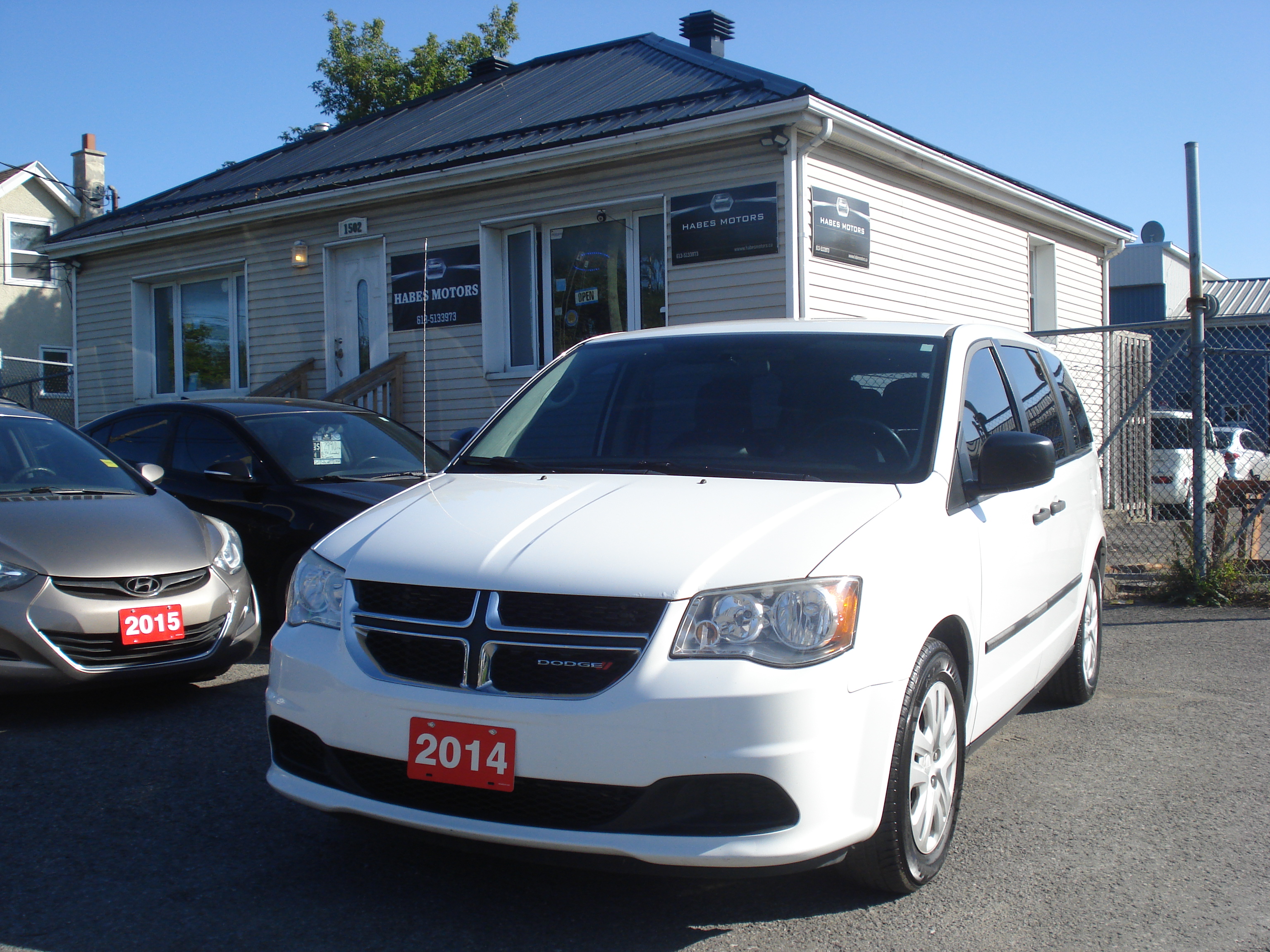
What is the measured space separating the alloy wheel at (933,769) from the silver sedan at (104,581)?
3.50m

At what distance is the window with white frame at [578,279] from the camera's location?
11383 mm

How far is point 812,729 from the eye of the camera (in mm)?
2648

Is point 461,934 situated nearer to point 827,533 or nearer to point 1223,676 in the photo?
point 827,533

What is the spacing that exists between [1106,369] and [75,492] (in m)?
11.3

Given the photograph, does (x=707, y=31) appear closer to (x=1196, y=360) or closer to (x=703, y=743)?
(x=1196, y=360)

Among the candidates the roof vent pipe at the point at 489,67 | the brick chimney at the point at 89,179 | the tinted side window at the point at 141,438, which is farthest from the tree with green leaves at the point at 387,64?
the tinted side window at the point at 141,438

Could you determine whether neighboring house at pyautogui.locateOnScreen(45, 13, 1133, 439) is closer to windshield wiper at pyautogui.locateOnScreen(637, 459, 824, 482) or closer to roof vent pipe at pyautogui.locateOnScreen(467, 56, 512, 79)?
roof vent pipe at pyautogui.locateOnScreen(467, 56, 512, 79)

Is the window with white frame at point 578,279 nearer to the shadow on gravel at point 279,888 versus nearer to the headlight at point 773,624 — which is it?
the shadow on gravel at point 279,888

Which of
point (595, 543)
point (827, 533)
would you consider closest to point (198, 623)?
point (595, 543)

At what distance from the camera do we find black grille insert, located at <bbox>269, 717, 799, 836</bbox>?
2.65 m

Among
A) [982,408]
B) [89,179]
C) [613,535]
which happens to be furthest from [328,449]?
[89,179]

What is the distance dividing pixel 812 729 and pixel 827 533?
537mm

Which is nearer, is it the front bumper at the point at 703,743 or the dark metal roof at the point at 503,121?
the front bumper at the point at 703,743

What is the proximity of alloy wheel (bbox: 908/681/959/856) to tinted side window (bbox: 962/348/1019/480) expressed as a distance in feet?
2.72
